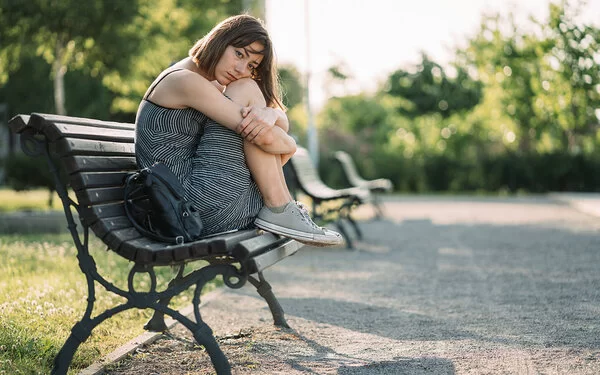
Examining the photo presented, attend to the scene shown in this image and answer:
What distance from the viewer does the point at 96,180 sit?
4.08 m

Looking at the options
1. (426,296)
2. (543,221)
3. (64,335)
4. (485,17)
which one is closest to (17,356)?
(64,335)

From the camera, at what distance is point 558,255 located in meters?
9.15

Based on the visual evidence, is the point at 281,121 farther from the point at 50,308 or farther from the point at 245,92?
the point at 50,308

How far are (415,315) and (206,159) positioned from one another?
2035 millimetres

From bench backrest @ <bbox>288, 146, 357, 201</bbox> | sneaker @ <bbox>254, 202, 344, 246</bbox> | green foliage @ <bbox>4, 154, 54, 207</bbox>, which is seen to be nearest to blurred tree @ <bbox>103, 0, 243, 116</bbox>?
green foliage @ <bbox>4, 154, 54, 207</bbox>

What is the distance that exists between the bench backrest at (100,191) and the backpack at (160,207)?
0.19 ft

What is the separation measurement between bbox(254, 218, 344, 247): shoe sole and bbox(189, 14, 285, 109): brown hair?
70 cm

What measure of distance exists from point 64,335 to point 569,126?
95.0 ft

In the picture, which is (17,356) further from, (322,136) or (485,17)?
(322,136)

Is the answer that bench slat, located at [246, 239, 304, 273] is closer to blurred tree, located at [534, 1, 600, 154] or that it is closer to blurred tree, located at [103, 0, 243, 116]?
blurred tree, located at [103, 0, 243, 116]

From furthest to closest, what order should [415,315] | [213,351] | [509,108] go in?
1. [509,108]
2. [415,315]
3. [213,351]

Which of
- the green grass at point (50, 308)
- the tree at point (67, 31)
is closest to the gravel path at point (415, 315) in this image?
the green grass at point (50, 308)

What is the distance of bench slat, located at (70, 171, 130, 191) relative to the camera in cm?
395

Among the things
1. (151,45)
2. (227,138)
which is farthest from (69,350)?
(151,45)
